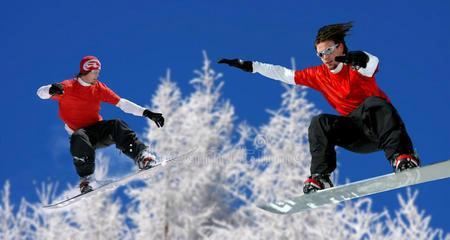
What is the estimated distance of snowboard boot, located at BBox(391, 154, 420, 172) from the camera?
5656mm

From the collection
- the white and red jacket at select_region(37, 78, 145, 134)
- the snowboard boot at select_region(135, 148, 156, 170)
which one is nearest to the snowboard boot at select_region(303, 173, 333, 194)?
the snowboard boot at select_region(135, 148, 156, 170)

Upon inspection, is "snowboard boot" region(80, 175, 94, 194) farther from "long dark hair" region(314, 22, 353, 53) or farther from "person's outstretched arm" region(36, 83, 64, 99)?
"long dark hair" region(314, 22, 353, 53)

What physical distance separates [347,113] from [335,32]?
80cm

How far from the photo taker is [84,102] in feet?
25.3

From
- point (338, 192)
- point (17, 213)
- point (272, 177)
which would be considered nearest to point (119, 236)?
point (17, 213)

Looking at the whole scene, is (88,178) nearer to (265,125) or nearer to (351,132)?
(351,132)

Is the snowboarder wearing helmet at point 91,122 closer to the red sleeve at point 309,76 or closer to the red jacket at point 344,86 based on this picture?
the red sleeve at point 309,76

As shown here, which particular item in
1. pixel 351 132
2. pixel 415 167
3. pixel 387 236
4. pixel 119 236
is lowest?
pixel 415 167

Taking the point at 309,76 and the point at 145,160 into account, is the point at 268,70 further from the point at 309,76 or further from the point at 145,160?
the point at 145,160

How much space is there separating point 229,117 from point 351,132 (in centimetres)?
1639

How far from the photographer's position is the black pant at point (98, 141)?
7605 millimetres

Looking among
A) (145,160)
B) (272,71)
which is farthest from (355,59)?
(145,160)

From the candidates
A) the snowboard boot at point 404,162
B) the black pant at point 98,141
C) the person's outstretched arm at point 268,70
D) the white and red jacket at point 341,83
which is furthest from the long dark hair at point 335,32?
the black pant at point 98,141

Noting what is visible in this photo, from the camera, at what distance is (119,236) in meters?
20.4
